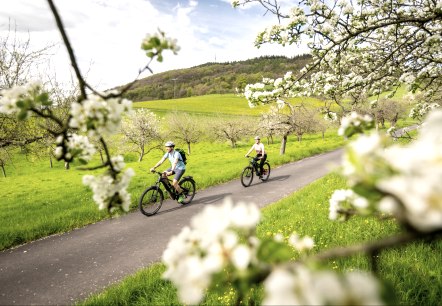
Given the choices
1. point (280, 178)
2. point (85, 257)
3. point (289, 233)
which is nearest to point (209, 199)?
point (280, 178)

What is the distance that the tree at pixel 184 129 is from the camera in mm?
47500

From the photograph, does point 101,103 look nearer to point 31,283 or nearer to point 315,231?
point 315,231

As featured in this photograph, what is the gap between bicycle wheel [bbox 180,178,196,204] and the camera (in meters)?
11.5

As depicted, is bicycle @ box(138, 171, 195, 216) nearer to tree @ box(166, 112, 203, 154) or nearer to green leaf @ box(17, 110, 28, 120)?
green leaf @ box(17, 110, 28, 120)

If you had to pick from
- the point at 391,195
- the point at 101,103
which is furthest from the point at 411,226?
the point at 101,103

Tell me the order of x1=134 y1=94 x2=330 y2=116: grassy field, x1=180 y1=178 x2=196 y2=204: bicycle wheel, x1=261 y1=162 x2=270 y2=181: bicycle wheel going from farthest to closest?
x1=134 y1=94 x2=330 y2=116: grassy field, x1=261 y1=162 x2=270 y2=181: bicycle wheel, x1=180 y1=178 x2=196 y2=204: bicycle wheel

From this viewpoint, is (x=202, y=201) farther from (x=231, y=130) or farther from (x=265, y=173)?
(x=231, y=130)

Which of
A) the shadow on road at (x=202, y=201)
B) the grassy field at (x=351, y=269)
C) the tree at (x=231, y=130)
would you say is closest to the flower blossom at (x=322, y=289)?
the grassy field at (x=351, y=269)

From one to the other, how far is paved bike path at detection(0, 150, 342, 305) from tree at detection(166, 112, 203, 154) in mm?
36477

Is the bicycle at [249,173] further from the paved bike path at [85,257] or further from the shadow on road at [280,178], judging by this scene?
the paved bike path at [85,257]

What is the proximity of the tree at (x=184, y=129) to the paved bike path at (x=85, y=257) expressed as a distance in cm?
3648

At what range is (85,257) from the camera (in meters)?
7.28

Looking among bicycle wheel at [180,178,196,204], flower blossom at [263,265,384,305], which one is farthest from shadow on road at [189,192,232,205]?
flower blossom at [263,265,384,305]

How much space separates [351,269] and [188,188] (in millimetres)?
8471
